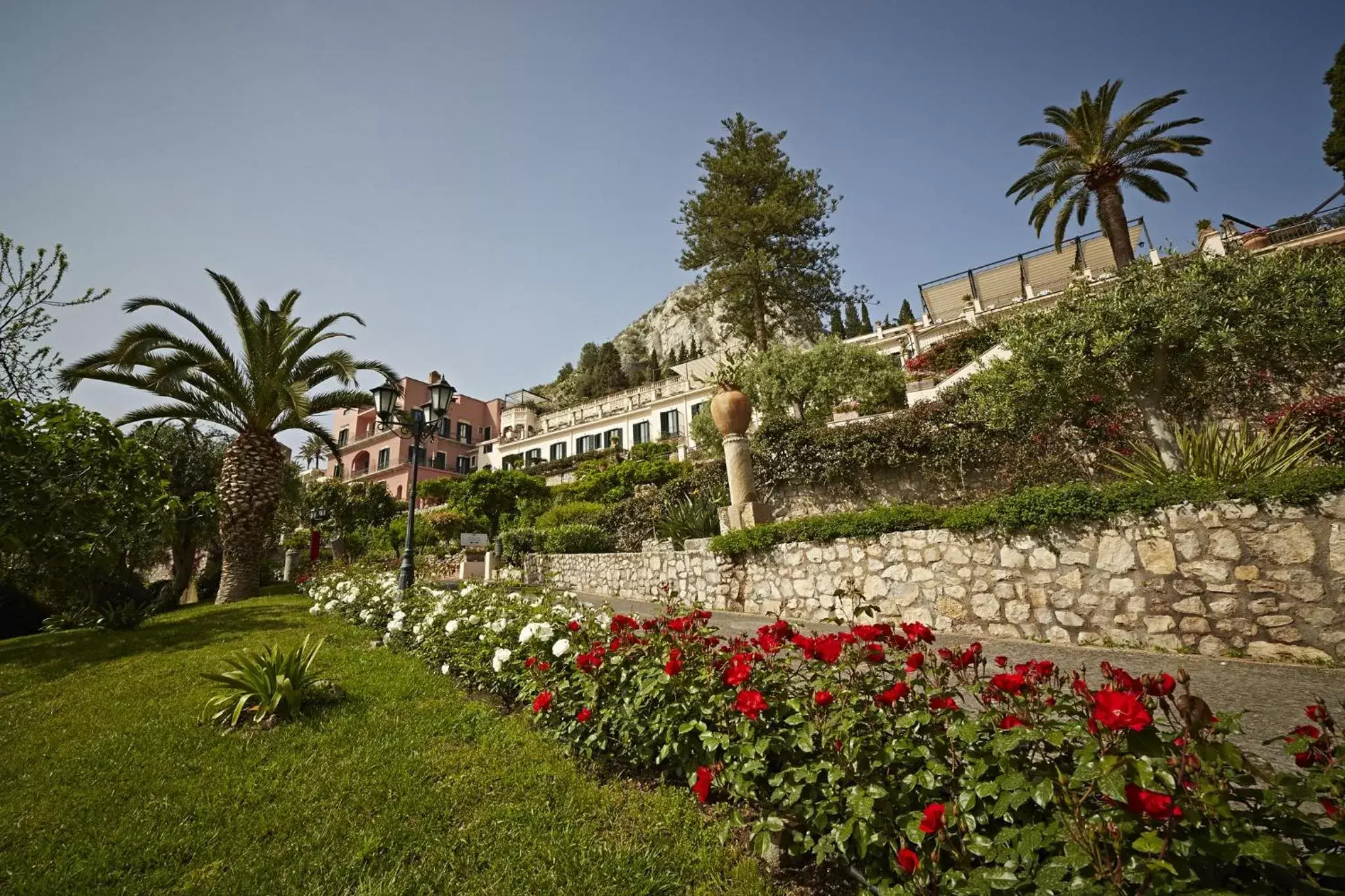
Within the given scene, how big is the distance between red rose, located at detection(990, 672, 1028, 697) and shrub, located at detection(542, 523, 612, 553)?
14132mm

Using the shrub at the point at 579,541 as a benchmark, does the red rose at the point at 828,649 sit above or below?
below

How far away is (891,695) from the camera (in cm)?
221

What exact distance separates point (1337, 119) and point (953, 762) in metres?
38.9

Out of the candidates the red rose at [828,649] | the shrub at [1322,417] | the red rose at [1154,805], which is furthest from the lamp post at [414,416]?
the shrub at [1322,417]

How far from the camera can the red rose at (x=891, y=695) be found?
221cm

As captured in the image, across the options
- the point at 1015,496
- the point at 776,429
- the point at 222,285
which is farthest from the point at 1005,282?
the point at 222,285

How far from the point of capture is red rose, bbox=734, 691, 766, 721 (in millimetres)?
2451

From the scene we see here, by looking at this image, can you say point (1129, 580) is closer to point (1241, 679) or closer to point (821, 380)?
point (1241, 679)

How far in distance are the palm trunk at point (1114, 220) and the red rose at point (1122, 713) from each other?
71.3 feet

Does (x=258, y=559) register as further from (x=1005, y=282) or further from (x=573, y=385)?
(x=573, y=385)

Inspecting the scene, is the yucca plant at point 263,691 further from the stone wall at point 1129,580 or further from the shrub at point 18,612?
the shrub at point 18,612

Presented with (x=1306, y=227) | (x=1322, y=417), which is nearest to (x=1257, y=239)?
(x=1306, y=227)

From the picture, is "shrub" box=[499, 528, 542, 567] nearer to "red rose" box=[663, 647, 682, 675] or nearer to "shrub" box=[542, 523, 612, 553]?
"shrub" box=[542, 523, 612, 553]

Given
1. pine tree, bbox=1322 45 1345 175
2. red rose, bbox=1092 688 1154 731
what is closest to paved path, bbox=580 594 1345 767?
red rose, bbox=1092 688 1154 731
